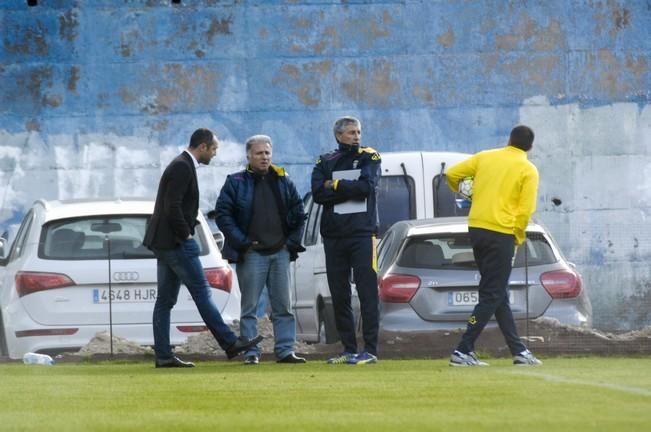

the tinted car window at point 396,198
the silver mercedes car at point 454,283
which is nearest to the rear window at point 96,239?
the silver mercedes car at point 454,283

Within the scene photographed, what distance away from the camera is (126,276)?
1524 centimetres

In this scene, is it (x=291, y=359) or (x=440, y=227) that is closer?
(x=291, y=359)

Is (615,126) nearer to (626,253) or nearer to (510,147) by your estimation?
(626,253)

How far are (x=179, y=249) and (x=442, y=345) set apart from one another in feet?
8.14

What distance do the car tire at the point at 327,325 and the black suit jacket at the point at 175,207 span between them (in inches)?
115

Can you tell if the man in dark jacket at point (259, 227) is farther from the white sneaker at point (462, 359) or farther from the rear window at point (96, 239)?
the white sneaker at point (462, 359)

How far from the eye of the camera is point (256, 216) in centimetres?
1421

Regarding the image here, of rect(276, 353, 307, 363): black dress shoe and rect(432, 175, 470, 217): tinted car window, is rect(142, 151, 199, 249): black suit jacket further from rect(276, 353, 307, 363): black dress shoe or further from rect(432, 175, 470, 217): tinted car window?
rect(432, 175, 470, 217): tinted car window

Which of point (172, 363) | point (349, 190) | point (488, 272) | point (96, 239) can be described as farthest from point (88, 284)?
point (488, 272)

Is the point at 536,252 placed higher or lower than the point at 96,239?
lower

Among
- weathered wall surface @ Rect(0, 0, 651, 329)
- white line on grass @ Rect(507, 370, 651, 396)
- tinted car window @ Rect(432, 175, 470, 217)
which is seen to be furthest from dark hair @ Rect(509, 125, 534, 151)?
weathered wall surface @ Rect(0, 0, 651, 329)

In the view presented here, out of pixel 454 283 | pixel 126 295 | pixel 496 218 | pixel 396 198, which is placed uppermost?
pixel 396 198

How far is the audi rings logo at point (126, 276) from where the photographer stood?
49.9 feet

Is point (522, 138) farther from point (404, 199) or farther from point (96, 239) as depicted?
point (404, 199)
